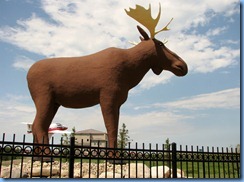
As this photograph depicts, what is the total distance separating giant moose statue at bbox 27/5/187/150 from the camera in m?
6.63

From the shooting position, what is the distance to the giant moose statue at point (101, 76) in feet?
21.8

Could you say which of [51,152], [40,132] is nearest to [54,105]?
[40,132]

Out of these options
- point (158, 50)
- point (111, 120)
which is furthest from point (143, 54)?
point (111, 120)

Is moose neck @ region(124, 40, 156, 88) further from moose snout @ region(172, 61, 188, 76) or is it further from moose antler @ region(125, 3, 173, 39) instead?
moose snout @ region(172, 61, 188, 76)

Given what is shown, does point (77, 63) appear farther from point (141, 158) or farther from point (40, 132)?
point (141, 158)

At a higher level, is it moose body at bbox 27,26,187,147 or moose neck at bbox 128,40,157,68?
moose neck at bbox 128,40,157,68

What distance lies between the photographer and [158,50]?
7141mm

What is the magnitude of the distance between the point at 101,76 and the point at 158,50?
5.17 feet

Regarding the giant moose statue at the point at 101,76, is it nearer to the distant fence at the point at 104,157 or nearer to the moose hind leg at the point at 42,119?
the moose hind leg at the point at 42,119

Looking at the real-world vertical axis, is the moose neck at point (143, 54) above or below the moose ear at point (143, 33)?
below

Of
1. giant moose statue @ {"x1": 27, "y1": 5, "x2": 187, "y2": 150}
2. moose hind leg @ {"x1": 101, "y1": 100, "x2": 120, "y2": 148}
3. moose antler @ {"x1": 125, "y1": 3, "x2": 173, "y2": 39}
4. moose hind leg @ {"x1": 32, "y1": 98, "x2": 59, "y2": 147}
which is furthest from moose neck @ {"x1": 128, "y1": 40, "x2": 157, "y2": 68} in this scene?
moose hind leg @ {"x1": 32, "y1": 98, "x2": 59, "y2": 147}

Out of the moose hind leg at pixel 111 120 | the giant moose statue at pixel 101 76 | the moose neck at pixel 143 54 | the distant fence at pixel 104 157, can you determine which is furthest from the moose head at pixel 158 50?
the distant fence at pixel 104 157

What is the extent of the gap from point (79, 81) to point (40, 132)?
1.47 metres

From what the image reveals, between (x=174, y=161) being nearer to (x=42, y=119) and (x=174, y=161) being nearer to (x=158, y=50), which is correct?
(x=158, y=50)
